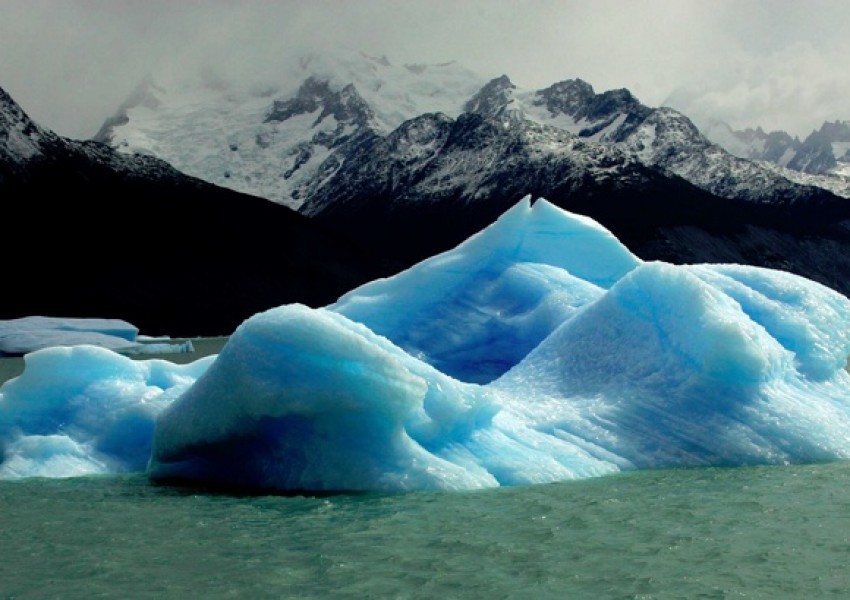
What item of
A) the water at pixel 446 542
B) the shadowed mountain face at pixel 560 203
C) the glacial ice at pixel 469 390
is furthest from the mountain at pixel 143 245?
the water at pixel 446 542

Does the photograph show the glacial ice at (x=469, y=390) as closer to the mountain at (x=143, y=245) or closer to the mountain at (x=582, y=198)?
the mountain at (x=143, y=245)

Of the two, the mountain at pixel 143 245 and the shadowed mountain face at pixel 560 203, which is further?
the shadowed mountain face at pixel 560 203

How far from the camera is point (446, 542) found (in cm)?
849

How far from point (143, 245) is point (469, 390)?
91.2 meters

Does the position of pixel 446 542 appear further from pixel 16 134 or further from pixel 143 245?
pixel 16 134

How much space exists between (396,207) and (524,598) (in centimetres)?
16768

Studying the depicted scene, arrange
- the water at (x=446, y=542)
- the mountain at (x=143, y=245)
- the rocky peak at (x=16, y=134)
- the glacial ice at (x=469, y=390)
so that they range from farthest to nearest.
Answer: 1. the rocky peak at (x=16, y=134)
2. the mountain at (x=143, y=245)
3. the glacial ice at (x=469, y=390)
4. the water at (x=446, y=542)

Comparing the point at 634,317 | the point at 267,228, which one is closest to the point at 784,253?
the point at 267,228

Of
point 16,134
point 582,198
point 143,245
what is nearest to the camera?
point 143,245

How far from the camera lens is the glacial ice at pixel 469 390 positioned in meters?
10.5

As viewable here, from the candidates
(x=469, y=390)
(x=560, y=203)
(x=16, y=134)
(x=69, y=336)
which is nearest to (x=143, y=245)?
(x=16, y=134)

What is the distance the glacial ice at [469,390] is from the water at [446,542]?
0.56 m

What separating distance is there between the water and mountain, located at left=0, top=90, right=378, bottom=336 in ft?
238

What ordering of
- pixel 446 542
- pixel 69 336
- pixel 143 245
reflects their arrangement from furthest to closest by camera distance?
pixel 143 245 → pixel 69 336 → pixel 446 542
